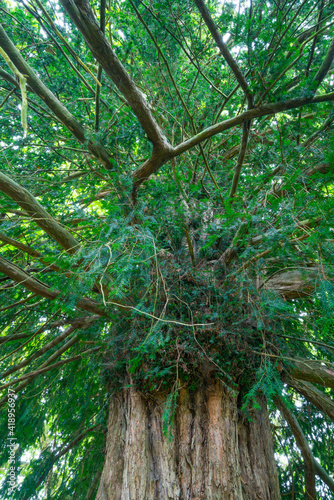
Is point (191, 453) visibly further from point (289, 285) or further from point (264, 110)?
point (264, 110)

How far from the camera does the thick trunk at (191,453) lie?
1.99 meters

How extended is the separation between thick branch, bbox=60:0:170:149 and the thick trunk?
1932 mm

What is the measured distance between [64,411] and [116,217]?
2608mm

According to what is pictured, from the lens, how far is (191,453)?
2105mm

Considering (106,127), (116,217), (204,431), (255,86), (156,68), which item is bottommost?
(204,431)

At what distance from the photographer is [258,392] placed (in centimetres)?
246

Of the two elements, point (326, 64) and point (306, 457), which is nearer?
point (326, 64)

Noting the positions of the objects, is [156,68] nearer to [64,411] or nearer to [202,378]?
[202,378]

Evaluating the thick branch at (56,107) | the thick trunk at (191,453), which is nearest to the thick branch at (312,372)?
the thick trunk at (191,453)

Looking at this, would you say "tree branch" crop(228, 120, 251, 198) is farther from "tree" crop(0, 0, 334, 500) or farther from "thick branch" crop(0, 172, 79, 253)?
"thick branch" crop(0, 172, 79, 253)

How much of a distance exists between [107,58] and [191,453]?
2548 mm

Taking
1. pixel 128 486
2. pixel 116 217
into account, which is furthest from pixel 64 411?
pixel 116 217

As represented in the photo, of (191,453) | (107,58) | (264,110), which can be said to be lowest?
(191,453)

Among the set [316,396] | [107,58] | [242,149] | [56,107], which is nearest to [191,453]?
[316,396]
